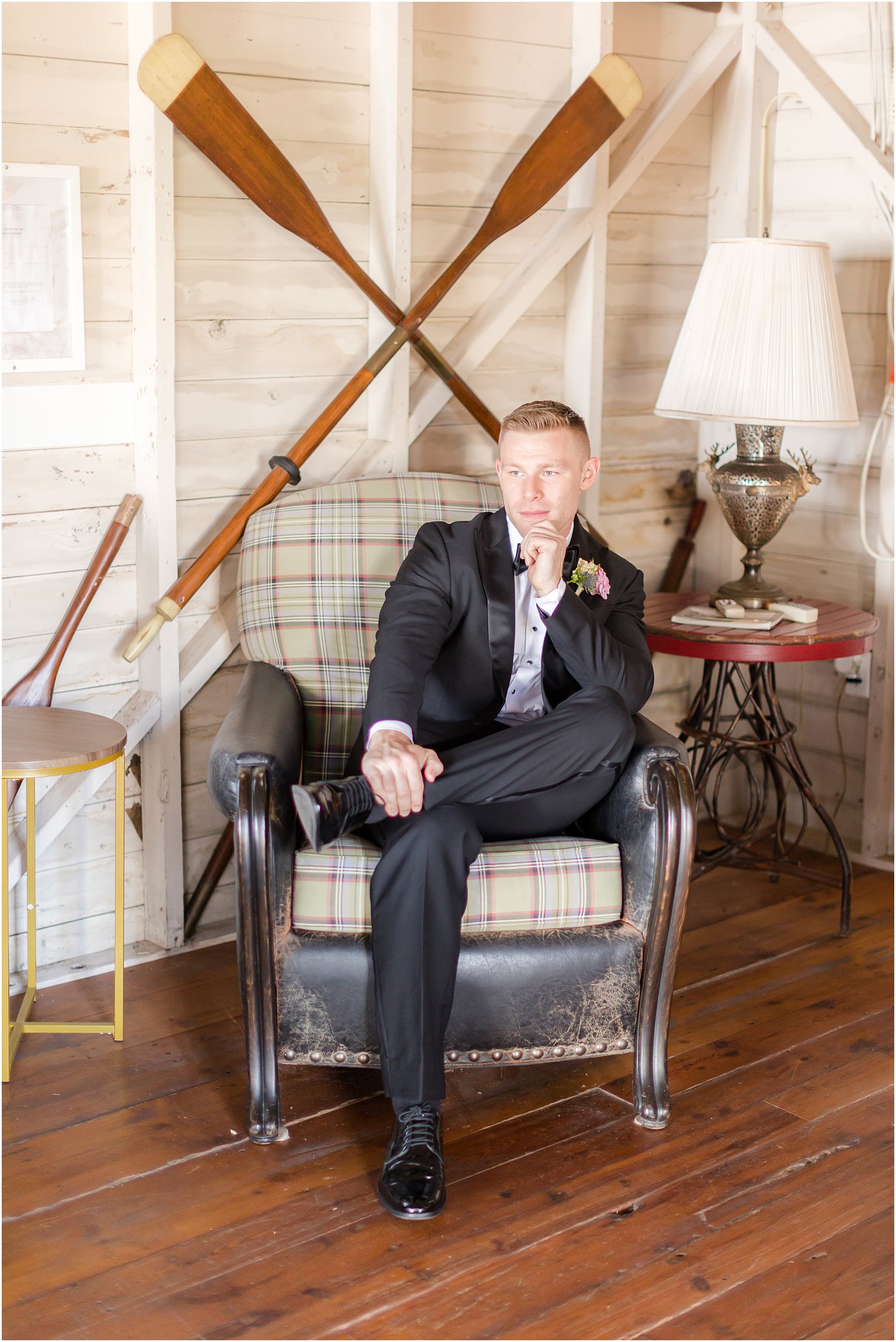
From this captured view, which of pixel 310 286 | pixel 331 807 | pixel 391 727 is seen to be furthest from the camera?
pixel 310 286

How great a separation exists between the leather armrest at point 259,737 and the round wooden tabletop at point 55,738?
0.20m

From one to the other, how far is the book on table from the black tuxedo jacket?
566mm

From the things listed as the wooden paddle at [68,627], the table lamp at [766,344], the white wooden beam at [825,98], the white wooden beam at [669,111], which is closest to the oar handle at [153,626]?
the wooden paddle at [68,627]

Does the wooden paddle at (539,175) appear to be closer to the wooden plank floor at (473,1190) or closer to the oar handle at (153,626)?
the oar handle at (153,626)

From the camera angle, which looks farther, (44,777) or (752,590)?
(752,590)

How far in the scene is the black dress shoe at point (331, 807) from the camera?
1931 millimetres

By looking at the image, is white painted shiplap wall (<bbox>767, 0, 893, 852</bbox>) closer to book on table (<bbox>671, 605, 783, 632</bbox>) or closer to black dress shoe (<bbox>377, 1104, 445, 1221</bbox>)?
book on table (<bbox>671, 605, 783, 632</bbox>)

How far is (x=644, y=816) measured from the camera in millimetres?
2119

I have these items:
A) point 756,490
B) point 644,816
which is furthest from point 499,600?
point 756,490

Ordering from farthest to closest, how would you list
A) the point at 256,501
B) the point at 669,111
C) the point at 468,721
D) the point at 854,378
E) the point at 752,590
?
the point at 854,378, the point at 669,111, the point at 752,590, the point at 256,501, the point at 468,721

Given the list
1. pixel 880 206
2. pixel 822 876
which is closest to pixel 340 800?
pixel 822 876

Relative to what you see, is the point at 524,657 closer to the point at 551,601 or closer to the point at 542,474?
the point at 551,601

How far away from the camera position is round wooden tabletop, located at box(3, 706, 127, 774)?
215 centimetres

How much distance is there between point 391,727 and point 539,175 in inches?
54.4
